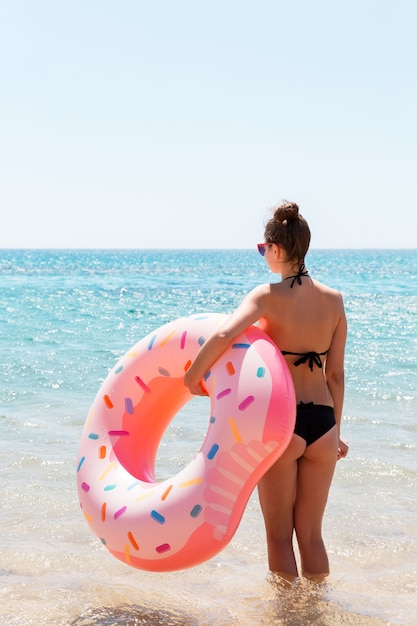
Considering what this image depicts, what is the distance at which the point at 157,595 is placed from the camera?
129 inches

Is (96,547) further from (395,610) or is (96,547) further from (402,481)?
(402,481)

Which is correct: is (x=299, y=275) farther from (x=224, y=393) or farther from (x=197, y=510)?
(x=197, y=510)

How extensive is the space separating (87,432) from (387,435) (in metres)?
3.30

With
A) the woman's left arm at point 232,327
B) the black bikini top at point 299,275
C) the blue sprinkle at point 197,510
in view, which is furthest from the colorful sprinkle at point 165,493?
the black bikini top at point 299,275

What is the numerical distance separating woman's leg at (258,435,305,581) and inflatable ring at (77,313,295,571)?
188 millimetres

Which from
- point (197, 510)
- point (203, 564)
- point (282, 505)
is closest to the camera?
point (197, 510)

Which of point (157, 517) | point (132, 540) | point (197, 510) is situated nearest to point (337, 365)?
point (197, 510)

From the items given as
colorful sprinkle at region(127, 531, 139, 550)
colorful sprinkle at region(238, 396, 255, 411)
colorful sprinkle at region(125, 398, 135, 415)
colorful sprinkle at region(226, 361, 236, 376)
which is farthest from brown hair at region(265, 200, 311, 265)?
colorful sprinkle at region(127, 531, 139, 550)

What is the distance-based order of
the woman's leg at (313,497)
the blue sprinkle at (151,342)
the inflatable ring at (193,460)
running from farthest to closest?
1. the blue sprinkle at (151,342)
2. the woman's leg at (313,497)
3. the inflatable ring at (193,460)

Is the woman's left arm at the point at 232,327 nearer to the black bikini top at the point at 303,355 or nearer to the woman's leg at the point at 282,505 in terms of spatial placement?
the black bikini top at the point at 303,355

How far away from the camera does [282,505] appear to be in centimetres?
293

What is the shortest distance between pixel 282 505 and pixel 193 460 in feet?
1.31

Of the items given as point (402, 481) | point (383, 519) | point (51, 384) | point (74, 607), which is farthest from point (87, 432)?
point (51, 384)

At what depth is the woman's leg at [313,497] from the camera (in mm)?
2887
